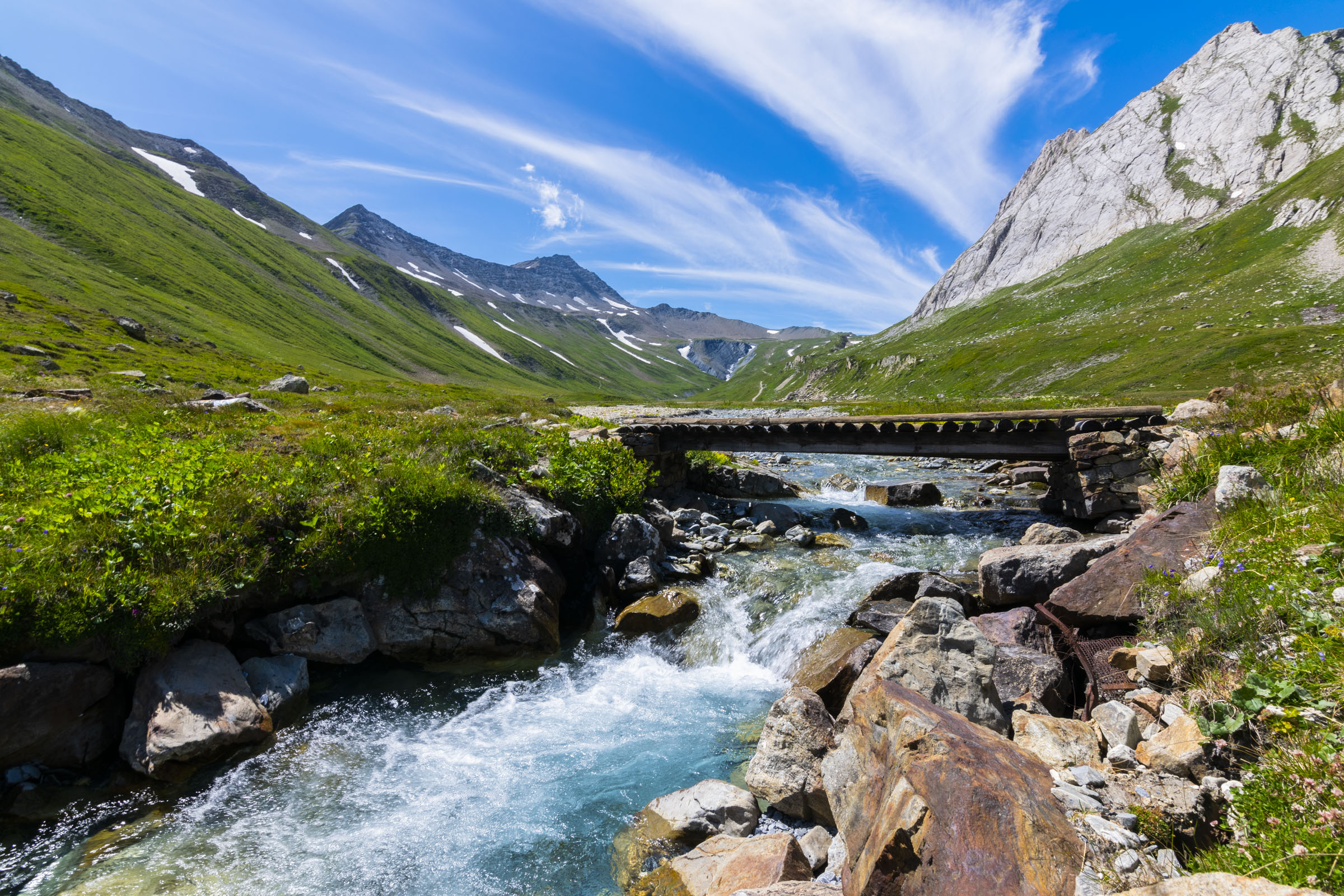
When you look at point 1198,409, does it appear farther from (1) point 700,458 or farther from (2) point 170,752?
(2) point 170,752

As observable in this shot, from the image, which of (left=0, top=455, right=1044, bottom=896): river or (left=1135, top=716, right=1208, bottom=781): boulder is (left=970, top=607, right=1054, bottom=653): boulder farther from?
(left=0, top=455, right=1044, bottom=896): river

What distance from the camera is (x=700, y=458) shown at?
94.0 feet

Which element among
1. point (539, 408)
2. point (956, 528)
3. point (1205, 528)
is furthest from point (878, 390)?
point (1205, 528)

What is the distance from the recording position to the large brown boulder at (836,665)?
10016 millimetres

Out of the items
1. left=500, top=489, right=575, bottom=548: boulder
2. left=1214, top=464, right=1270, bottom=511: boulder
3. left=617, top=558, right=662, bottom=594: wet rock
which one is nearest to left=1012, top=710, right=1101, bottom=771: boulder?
left=1214, top=464, right=1270, bottom=511: boulder

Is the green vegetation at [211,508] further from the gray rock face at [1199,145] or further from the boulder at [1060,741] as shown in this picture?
the gray rock face at [1199,145]

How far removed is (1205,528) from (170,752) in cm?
1622

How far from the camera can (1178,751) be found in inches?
199

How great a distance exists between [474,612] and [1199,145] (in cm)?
23719

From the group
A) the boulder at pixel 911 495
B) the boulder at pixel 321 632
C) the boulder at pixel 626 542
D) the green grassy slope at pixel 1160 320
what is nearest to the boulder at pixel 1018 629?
the boulder at pixel 626 542

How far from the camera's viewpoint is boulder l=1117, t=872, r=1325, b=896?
2805 mm

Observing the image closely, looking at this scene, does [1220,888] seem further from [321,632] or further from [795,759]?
[321,632]

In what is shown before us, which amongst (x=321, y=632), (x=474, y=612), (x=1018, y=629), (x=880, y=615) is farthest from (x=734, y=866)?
(x=321, y=632)

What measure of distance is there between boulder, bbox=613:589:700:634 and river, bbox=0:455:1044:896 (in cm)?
30
